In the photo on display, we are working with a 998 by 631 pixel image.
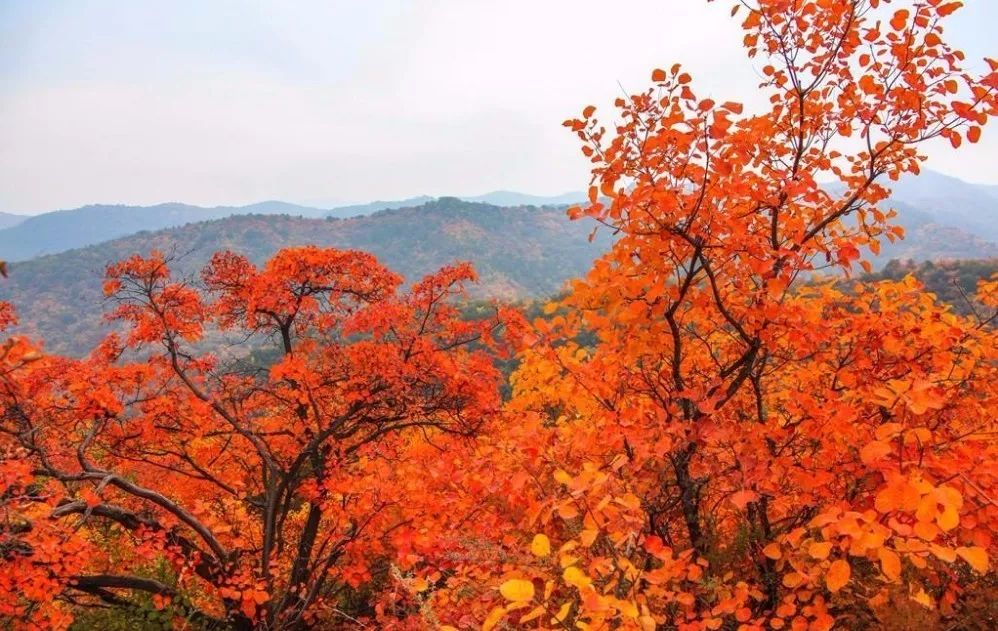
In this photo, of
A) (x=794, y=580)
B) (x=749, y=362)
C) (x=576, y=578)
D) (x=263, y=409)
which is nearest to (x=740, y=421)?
(x=749, y=362)

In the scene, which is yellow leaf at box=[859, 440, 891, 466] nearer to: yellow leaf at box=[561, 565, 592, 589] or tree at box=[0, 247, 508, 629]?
yellow leaf at box=[561, 565, 592, 589]

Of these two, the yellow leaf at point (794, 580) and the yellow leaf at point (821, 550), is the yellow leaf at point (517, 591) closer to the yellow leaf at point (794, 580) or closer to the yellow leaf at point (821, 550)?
the yellow leaf at point (821, 550)

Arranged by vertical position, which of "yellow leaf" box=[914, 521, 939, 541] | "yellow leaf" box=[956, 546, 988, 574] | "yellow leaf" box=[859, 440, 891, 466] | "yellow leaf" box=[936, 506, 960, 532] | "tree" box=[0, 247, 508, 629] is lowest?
"tree" box=[0, 247, 508, 629]

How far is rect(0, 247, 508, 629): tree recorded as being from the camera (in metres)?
8.73

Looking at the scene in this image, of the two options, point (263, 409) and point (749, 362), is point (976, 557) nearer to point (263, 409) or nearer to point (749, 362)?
point (749, 362)

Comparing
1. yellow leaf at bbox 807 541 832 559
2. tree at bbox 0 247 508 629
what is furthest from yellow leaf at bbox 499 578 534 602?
tree at bbox 0 247 508 629

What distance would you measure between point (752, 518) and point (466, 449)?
250 inches

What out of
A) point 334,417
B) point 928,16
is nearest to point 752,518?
point 928,16

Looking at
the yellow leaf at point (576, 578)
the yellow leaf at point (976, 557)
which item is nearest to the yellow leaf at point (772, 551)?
the yellow leaf at point (976, 557)

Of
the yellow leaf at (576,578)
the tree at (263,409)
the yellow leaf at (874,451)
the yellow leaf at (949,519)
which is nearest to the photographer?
the yellow leaf at (949,519)

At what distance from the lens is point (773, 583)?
13.9ft

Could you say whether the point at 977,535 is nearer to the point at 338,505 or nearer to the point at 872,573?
the point at 872,573

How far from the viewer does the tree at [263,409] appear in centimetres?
873

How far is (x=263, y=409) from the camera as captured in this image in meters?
12.6
